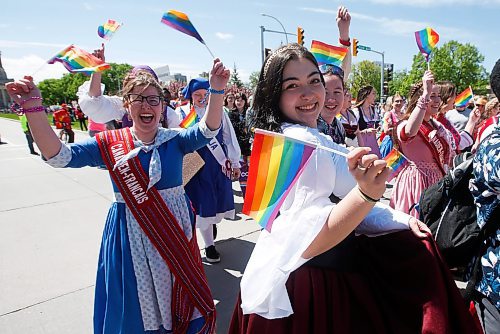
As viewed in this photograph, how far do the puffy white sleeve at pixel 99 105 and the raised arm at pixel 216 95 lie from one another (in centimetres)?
137

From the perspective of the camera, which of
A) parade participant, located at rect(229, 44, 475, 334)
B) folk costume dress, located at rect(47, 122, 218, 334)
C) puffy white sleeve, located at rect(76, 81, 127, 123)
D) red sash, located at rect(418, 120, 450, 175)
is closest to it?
parade participant, located at rect(229, 44, 475, 334)

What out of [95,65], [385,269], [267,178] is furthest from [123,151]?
[385,269]

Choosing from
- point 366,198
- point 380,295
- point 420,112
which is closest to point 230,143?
point 420,112

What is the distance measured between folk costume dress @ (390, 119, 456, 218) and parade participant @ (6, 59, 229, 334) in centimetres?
196

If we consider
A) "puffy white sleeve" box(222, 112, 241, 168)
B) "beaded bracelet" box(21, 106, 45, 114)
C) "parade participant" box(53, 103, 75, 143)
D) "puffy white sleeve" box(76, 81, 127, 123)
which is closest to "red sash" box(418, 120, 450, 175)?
"puffy white sleeve" box(222, 112, 241, 168)

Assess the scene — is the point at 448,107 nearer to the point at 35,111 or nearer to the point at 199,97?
the point at 199,97

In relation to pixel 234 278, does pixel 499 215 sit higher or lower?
higher

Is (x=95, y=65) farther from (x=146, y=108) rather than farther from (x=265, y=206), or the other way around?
(x=265, y=206)

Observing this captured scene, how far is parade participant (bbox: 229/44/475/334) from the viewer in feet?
3.32

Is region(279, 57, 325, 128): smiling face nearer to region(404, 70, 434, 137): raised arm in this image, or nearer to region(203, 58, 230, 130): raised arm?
region(203, 58, 230, 130): raised arm

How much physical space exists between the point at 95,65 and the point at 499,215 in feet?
6.75

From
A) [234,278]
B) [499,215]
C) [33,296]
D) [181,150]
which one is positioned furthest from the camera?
[234,278]

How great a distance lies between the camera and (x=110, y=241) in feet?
6.61

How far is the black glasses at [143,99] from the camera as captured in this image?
79.5 inches
